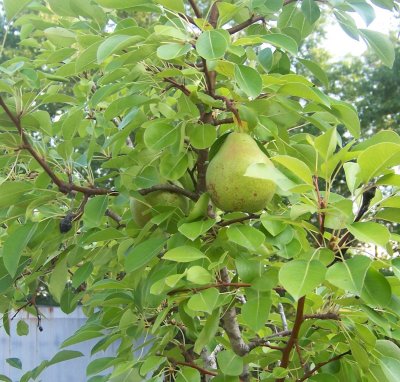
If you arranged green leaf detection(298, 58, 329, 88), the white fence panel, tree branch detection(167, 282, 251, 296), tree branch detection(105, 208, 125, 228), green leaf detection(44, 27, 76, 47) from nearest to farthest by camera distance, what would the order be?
tree branch detection(167, 282, 251, 296) → green leaf detection(298, 58, 329, 88) → green leaf detection(44, 27, 76, 47) → tree branch detection(105, 208, 125, 228) → the white fence panel

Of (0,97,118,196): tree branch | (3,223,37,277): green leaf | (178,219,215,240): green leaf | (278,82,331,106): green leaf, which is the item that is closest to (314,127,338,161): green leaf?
(278,82,331,106): green leaf

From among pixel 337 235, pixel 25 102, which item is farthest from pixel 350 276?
pixel 25 102

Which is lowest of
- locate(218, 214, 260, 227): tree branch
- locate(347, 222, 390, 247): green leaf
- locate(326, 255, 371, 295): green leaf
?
locate(218, 214, 260, 227): tree branch

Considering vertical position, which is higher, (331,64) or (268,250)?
(268,250)

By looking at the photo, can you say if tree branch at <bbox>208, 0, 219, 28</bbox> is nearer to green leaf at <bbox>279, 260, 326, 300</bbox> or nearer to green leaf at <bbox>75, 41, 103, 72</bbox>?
green leaf at <bbox>75, 41, 103, 72</bbox>

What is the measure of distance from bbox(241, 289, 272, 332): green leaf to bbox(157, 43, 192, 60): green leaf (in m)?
0.39

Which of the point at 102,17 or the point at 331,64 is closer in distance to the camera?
the point at 102,17

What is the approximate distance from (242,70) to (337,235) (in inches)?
11.5

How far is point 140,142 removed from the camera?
1.29m

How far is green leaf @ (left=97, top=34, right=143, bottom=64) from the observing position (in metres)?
0.94

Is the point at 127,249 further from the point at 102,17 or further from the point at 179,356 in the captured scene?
the point at 102,17

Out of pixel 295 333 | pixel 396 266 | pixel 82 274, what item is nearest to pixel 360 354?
pixel 295 333

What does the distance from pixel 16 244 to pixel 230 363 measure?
1.56ft

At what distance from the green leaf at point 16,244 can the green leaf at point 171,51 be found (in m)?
0.51
